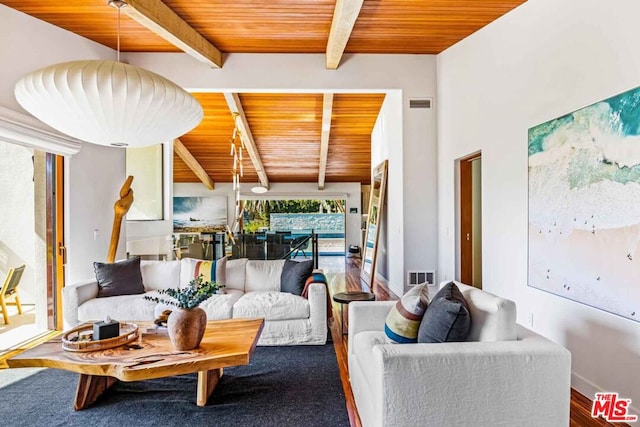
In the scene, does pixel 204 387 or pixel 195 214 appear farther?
pixel 195 214

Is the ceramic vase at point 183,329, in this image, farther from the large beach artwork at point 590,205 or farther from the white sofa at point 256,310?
the large beach artwork at point 590,205

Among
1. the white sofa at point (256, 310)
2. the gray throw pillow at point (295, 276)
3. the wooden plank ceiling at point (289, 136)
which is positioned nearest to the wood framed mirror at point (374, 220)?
the wooden plank ceiling at point (289, 136)

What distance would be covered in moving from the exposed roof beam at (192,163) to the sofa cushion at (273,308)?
599cm

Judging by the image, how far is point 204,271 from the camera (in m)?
4.44

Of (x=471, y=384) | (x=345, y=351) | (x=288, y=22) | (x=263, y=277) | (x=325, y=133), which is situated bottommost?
(x=345, y=351)

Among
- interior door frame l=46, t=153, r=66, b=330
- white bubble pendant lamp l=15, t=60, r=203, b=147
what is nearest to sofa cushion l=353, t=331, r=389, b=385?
white bubble pendant lamp l=15, t=60, r=203, b=147

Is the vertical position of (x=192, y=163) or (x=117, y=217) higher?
(x=192, y=163)

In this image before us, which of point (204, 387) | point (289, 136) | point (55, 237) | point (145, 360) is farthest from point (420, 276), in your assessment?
point (289, 136)

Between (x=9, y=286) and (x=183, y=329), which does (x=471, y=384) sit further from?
(x=9, y=286)

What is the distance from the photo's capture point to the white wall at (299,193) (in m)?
12.7

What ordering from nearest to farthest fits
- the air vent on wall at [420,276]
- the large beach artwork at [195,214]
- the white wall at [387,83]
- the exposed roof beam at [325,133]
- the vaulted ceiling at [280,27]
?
the vaulted ceiling at [280,27], the white wall at [387,83], the air vent on wall at [420,276], the exposed roof beam at [325,133], the large beach artwork at [195,214]

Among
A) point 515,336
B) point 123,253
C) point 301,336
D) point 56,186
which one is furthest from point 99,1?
point 515,336

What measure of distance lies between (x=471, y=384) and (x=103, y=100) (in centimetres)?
268

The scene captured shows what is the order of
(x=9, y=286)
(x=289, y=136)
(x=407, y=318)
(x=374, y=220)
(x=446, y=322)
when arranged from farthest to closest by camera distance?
1. (x=289, y=136)
2. (x=374, y=220)
3. (x=9, y=286)
4. (x=407, y=318)
5. (x=446, y=322)
